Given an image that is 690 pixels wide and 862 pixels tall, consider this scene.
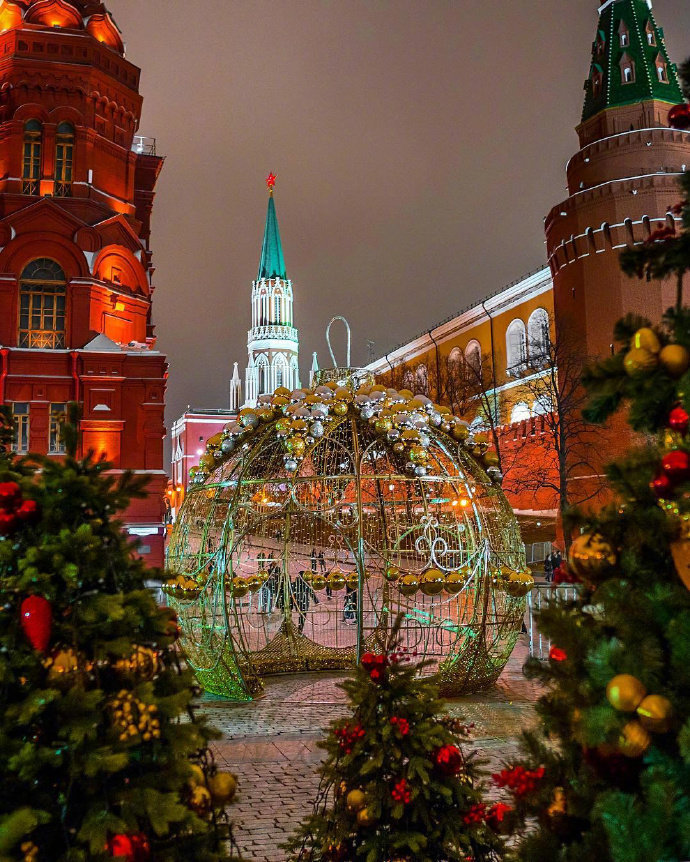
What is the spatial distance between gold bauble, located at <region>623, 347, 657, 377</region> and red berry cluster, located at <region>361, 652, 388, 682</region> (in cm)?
203

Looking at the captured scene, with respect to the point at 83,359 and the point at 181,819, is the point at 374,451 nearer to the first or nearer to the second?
the point at 181,819

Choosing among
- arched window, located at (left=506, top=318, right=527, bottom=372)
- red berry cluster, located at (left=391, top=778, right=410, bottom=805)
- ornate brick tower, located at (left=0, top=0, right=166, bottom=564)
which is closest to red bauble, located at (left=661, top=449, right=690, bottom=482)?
red berry cluster, located at (left=391, top=778, right=410, bottom=805)

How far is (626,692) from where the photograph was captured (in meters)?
2.09

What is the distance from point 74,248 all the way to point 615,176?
20.5 meters

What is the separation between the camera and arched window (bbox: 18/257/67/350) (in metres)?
24.8

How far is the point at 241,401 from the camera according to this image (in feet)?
307

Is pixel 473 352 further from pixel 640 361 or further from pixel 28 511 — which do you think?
pixel 28 511

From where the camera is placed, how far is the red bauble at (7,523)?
2.54 metres

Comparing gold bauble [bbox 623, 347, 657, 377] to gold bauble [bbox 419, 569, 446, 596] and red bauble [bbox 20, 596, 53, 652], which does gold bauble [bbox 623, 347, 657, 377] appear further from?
gold bauble [bbox 419, 569, 446, 596]

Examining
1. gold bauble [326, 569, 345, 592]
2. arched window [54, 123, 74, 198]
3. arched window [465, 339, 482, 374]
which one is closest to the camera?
gold bauble [326, 569, 345, 592]

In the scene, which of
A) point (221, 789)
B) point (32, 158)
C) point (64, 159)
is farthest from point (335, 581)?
point (32, 158)

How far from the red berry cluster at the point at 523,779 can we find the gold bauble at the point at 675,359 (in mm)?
1496

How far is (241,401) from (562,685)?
9217cm

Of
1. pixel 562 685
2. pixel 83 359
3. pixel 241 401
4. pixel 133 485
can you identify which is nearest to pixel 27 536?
pixel 133 485
